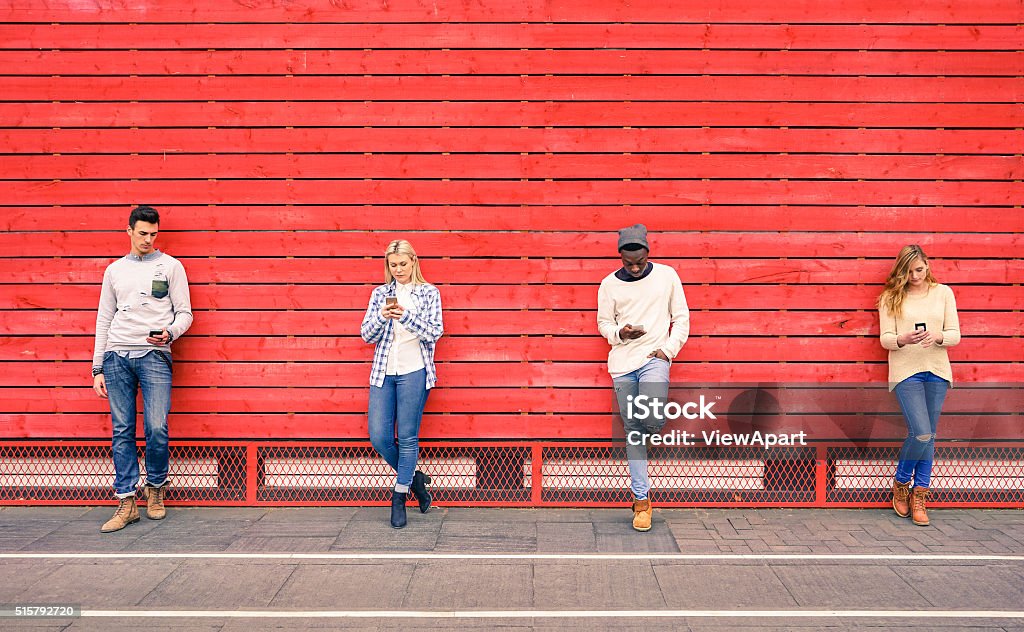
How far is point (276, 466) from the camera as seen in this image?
5676 mm

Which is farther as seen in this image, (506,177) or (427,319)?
(506,177)

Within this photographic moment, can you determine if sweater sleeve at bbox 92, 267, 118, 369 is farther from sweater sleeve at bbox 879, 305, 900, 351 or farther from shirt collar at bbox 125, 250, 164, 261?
sweater sleeve at bbox 879, 305, 900, 351

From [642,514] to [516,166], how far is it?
9.20 ft

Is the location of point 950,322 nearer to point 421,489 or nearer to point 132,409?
point 421,489

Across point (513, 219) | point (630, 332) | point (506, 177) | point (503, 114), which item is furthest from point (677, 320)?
point (503, 114)

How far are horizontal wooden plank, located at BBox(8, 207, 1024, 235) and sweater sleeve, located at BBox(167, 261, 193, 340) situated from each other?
1.08 feet

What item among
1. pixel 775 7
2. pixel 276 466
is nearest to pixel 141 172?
pixel 276 466

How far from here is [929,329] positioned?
17.1 feet

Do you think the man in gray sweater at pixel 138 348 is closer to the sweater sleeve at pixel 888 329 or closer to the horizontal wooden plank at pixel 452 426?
the horizontal wooden plank at pixel 452 426

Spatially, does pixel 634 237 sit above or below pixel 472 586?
above

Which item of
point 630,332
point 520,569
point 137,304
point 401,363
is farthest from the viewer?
point 137,304

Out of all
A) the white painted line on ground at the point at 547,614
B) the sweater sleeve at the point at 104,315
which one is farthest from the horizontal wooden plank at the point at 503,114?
the white painted line on ground at the point at 547,614

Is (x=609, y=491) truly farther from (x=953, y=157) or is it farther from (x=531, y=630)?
(x=953, y=157)

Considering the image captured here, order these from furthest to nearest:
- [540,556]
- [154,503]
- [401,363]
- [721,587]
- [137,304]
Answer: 1. [154,503]
2. [137,304]
3. [401,363]
4. [540,556]
5. [721,587]
